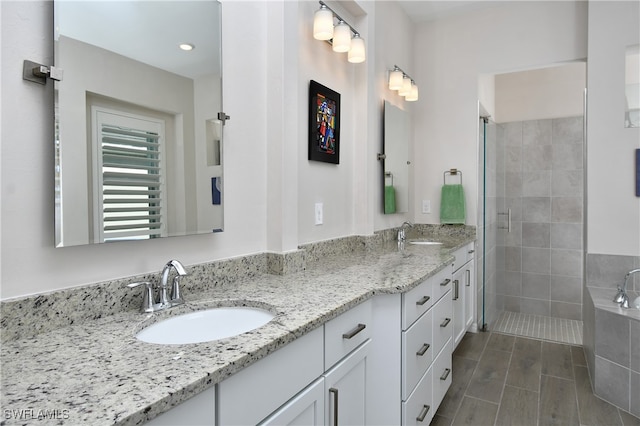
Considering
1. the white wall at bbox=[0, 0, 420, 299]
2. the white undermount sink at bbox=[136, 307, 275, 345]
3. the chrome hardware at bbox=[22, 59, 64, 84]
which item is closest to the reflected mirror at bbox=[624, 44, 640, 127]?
the white wall at bbox=[0, 0, 420, 299]

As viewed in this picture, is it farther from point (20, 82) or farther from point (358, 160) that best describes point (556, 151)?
point (20, 82)

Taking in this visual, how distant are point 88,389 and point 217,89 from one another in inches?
43.7

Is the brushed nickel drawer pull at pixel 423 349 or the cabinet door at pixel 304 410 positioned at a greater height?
the cabinet door at pixel 304 410

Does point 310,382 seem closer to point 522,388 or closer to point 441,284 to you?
point 441,284

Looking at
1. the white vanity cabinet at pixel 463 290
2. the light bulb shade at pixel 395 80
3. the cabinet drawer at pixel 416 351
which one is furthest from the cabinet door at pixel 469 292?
the light bulb shade at pixel 395 80

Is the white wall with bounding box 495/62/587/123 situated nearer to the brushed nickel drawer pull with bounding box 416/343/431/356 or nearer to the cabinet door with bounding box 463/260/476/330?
the cabinet door with bounding box 463/260/476/330

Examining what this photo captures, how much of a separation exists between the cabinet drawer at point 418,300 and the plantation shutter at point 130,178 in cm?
96

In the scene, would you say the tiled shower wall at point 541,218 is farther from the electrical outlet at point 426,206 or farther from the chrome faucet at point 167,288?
the chrome faucet at point 167,288

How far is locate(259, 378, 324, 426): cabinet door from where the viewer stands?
90 cm

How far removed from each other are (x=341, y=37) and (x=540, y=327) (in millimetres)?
3239

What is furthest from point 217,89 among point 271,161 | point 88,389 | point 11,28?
point 88,389

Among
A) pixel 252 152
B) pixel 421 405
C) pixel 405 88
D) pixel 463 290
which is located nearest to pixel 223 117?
pixel 252 152

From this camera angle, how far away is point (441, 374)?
199cm

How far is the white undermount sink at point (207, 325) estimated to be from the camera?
1049 millimetres
